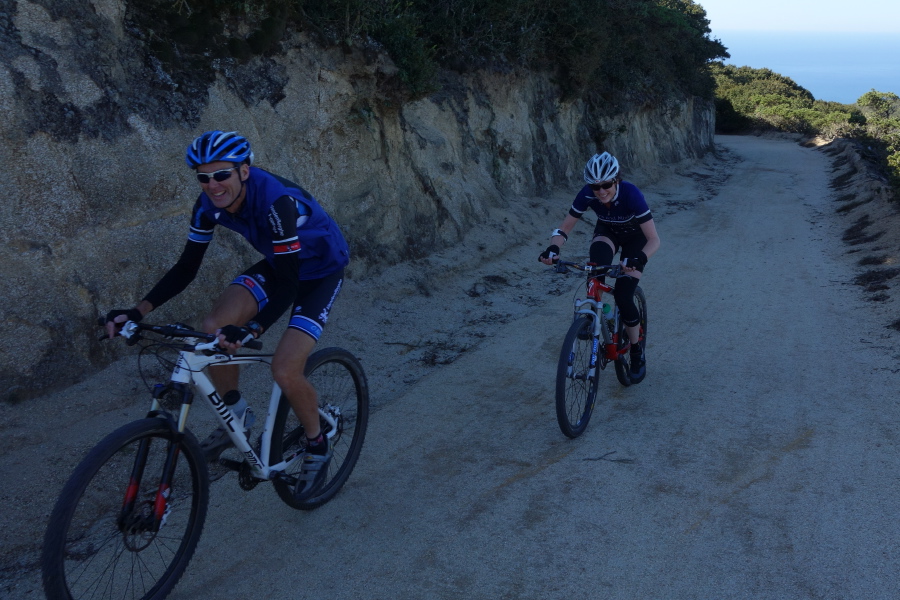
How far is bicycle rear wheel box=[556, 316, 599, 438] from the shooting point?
17.1ft

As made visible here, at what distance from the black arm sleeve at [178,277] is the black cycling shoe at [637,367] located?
401 cm

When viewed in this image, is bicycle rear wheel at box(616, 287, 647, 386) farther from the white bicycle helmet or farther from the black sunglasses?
the white bicycle helmet

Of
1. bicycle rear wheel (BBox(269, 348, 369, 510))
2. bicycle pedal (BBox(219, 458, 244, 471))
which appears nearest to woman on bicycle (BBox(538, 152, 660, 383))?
bicycle rear wheel (BBox(269, 348, 369, 510))

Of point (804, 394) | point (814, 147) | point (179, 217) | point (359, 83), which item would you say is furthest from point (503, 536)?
point (814, 147)

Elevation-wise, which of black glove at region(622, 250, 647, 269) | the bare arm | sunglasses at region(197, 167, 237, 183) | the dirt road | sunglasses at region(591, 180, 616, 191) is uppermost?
sunglasses at region(197, 167, 237, 183)

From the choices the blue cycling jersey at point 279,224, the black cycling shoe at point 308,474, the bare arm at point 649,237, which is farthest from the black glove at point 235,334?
the bare arm at point 649,237

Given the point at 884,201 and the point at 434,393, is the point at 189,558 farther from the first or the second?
the point at 884,201

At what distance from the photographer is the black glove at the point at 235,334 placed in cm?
331

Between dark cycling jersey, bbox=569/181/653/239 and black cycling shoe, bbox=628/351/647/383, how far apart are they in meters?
1.10

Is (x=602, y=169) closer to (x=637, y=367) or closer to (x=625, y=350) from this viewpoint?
(x=625, y=350)

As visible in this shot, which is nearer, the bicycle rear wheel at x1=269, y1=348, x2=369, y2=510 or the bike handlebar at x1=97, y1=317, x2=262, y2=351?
the bike handlebar at x1=97, y1=317, x2=262, y2=351

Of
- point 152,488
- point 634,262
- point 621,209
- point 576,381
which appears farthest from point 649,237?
point 152,488

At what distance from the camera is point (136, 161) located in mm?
6242

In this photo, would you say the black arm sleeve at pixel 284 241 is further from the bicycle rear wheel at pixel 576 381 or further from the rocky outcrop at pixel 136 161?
the rocky outcrop at pixel 136 161
